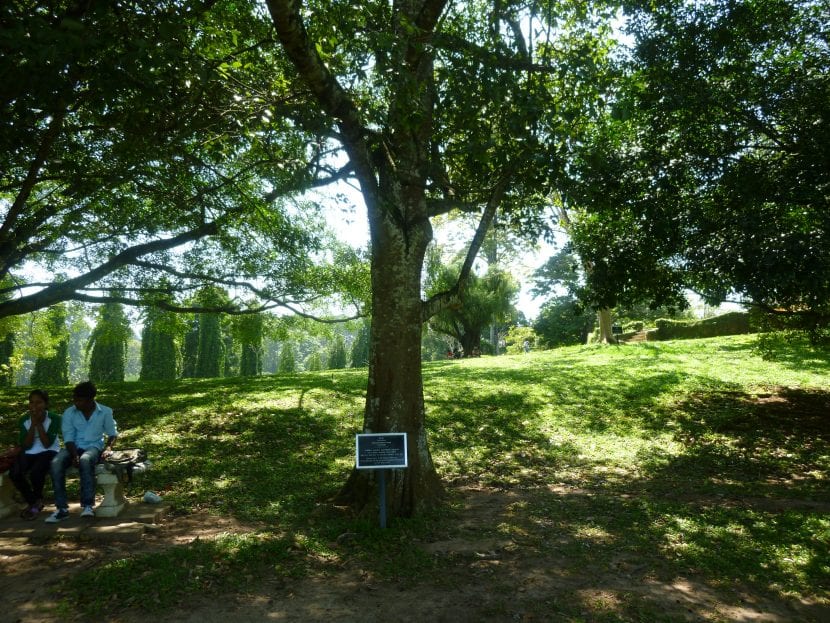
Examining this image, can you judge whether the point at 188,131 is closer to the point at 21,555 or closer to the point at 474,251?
the point at 474,251

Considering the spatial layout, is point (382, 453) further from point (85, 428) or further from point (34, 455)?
point (34, 455)

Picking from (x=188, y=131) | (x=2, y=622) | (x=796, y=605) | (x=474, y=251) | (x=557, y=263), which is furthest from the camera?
(x=557, y=263)

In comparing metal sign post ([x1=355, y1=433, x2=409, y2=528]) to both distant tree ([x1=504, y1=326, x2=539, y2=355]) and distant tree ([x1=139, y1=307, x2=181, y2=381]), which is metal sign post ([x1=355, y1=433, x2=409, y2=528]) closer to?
distant tree ([x1=504, y1=326, x2=539, y2=355])

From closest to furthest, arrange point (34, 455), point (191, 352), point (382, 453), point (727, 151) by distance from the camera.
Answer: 1. point (382, 453)
2. point (34, 455)
3. point (727, 151)
4. point (191, 352)

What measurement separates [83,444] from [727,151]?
33.3ft

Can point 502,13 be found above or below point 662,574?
above

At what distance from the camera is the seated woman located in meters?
6.36

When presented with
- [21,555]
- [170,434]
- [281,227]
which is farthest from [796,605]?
[281,227]

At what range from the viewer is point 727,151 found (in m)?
8.63

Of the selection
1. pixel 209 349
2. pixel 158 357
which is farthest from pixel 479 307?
pixel 158 357

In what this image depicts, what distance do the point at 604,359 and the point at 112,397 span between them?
49.4 ft

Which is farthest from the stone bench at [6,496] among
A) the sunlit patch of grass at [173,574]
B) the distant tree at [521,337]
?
the distant tree at [521,337]

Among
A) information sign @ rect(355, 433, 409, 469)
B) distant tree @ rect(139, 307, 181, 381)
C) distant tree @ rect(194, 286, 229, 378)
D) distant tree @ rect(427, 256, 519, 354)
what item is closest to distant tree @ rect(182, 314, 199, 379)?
distant tree @ rect(194, 286, 229, 378)

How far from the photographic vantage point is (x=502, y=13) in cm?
847
